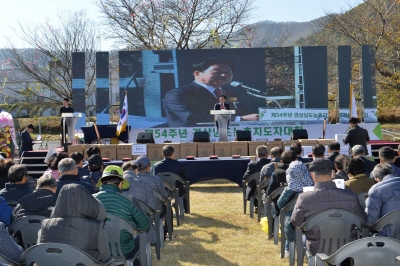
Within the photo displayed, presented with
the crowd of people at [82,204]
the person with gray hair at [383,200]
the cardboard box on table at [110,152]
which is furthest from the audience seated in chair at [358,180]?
the cardboard box on table at [110,152]

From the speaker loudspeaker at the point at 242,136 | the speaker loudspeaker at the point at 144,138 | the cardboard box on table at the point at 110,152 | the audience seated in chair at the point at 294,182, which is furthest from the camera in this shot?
the speaker loudspeaker at the point at 242,136

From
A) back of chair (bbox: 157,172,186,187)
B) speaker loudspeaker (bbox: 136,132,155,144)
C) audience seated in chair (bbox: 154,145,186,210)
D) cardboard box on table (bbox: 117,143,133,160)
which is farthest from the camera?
speaker loudspeaker (bbox: 136,132,155,144)

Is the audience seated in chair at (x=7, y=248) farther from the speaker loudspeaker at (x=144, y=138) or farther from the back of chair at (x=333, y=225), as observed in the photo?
the speaker loudspeaker at (x=144, y=138)

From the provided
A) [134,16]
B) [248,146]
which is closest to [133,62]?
[248,146]

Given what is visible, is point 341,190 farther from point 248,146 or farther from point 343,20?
point 343,20

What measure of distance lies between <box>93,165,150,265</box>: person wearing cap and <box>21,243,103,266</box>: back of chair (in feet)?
4.04

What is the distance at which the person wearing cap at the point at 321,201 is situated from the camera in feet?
15.8

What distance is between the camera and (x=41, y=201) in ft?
15.9

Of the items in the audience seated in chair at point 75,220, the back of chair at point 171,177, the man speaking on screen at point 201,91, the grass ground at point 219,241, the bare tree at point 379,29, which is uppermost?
the bare tree at point 379,29

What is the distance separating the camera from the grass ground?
6.64 metres

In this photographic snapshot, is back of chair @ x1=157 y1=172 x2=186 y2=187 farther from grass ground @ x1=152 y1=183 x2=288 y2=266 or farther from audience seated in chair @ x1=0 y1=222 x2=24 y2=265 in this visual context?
audience seated in chair @ x1=0 y1=222 x2=24 y2=265

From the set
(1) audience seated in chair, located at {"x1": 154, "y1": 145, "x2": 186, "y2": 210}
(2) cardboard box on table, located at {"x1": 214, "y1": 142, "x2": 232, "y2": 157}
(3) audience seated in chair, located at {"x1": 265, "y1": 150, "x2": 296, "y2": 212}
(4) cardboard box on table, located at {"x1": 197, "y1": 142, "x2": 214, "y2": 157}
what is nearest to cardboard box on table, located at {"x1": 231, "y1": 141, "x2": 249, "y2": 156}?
(2) cardboard box on table, located at {"x1": 214, "y1": 142, "x2": 232, "y2": 157}

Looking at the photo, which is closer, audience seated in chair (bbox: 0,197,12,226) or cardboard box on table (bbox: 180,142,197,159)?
audience seated in chair (bbox: 0,197,12,226)

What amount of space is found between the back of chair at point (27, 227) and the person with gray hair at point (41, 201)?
0.34 ft
